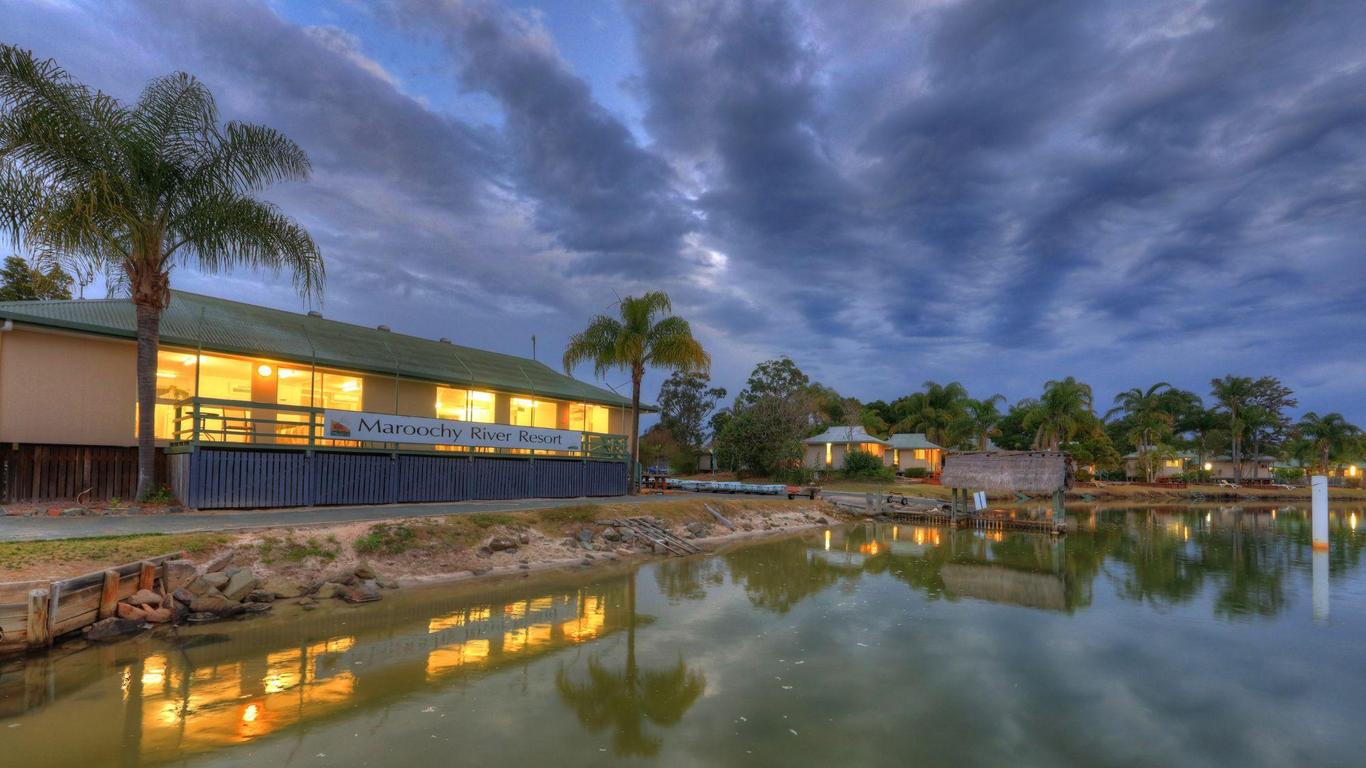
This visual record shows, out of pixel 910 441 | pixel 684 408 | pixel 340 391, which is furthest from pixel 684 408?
pixel 340 391

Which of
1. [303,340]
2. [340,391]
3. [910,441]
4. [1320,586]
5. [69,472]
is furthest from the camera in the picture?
[910,441]

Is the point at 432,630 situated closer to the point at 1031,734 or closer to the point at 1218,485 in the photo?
the point at 1031,734

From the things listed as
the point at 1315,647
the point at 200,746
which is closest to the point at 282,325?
the point at 200,746

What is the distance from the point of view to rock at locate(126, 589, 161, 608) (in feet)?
34.7

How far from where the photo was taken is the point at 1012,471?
30406 millimetres

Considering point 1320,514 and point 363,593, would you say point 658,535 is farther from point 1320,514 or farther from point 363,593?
point 1320,514

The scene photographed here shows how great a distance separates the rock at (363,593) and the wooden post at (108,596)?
356cm

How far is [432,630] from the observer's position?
37.3ft

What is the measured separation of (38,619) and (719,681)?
31.0ft

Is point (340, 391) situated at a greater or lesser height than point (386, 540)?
greater

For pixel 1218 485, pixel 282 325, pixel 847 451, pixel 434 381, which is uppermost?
pixel 282 325

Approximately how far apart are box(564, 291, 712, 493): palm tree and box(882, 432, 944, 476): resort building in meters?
34.6

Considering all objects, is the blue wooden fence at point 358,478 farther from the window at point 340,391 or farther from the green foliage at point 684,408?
the green foliage at point 684,408

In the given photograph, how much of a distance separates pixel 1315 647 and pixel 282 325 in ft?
92.8
